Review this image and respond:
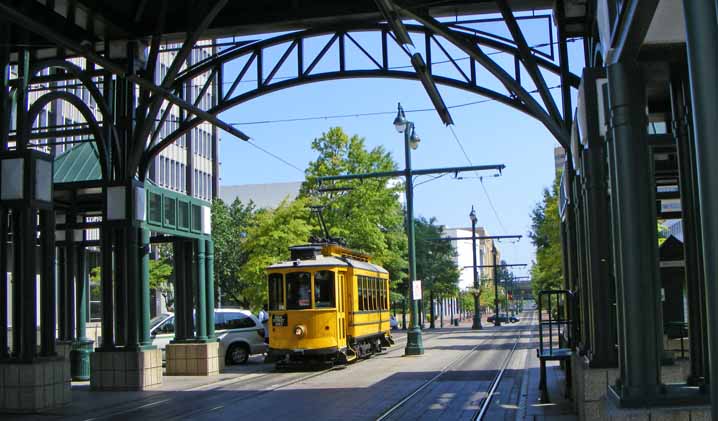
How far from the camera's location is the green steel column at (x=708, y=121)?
304 cm

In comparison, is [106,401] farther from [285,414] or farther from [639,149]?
[639,149]

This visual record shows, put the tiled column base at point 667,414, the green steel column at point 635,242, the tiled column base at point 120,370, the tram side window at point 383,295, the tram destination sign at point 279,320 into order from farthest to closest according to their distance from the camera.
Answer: the tram side window at point 383,295 < the tram destination sign at point 279,320 < the tiled column base at point 120,370 < the green steel column at point 635,242 < the tiled column base at point 667,414

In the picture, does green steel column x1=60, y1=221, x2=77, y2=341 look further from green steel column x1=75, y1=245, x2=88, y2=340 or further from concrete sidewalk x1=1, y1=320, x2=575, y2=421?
concrete sidewalk x1=1, y1=320, x2=575, y2=421

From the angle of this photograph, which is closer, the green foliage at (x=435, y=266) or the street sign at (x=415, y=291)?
the street sign at (x=415, y=291)

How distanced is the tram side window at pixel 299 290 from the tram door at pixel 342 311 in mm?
831

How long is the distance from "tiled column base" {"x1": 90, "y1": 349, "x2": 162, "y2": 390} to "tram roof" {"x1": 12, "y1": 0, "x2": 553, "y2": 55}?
670 cm

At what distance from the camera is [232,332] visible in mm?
24953

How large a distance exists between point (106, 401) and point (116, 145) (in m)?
5.50

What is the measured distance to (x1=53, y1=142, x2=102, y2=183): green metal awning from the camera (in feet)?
60.7

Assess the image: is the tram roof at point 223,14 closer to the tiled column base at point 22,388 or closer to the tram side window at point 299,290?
the tiled column base at point 22,388

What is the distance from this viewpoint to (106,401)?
598 inches

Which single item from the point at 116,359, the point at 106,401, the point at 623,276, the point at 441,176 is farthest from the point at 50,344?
the point at 441,176

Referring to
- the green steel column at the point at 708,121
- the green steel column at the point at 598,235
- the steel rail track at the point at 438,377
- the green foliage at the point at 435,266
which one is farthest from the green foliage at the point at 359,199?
the green steel column at the point at 708,121

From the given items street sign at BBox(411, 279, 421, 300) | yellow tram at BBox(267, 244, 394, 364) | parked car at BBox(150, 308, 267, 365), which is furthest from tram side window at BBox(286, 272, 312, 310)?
street sign at BBox(411, 279, 421, 300)
